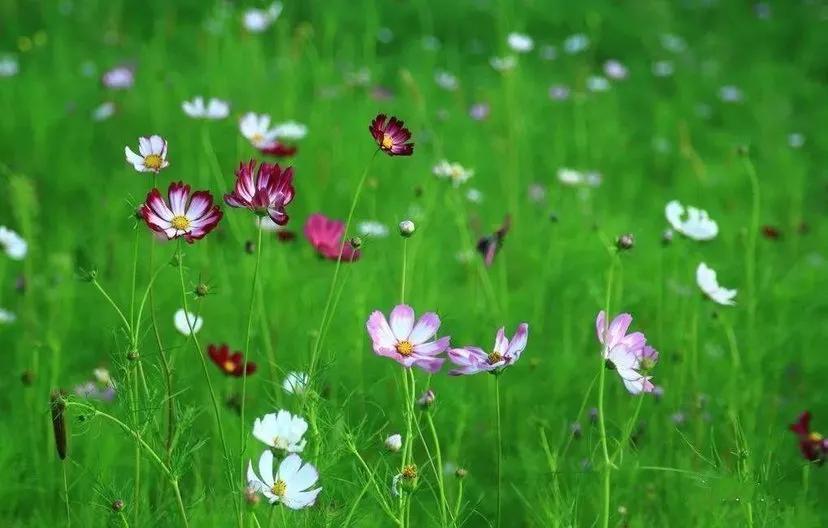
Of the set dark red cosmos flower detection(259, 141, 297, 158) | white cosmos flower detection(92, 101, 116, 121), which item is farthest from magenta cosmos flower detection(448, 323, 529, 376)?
white cosmos flower detection(92, 101, 116, 121)

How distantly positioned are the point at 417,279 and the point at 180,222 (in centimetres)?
98

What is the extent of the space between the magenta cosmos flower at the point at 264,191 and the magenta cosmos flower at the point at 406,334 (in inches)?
6.1

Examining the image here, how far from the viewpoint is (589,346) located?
2049 mm

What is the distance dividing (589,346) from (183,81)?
1.75 metres

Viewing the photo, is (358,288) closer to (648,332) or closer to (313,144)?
(648,332)

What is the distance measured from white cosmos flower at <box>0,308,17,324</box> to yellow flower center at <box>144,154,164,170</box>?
0.87 m

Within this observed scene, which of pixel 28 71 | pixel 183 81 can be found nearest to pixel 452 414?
pixel 183 81

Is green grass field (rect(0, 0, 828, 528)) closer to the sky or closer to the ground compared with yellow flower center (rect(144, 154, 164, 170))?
closer to the ground

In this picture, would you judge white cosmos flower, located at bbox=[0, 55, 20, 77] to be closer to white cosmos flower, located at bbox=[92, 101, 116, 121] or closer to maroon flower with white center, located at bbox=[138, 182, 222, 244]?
white cosmos flower, located at bbox=[92, 101, 116, 121]

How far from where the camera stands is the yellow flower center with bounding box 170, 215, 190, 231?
42.5 inches

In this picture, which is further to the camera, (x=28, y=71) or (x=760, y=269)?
(x=28, y=71)

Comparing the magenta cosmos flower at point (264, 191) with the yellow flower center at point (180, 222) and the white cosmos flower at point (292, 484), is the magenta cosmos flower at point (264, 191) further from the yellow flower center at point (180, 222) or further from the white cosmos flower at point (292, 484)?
the white cosmos flower at point (292, 484)

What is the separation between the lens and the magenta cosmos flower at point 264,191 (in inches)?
40.7

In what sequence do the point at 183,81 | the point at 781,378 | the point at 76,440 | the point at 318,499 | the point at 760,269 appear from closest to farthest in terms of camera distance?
the point at 318,499 < the point at 76,440 < the point at 781,378 < the point at 760,269 < the point at 183,81
